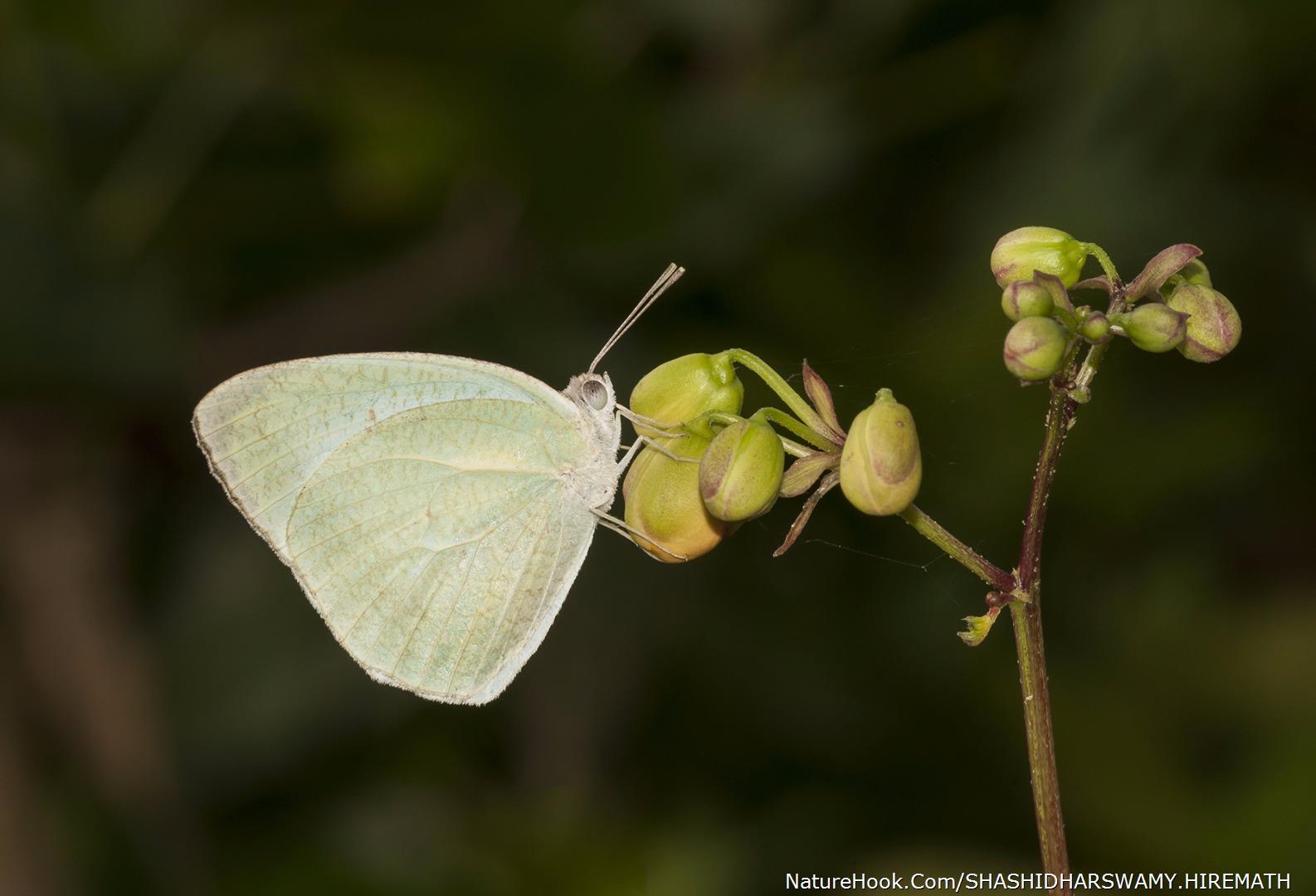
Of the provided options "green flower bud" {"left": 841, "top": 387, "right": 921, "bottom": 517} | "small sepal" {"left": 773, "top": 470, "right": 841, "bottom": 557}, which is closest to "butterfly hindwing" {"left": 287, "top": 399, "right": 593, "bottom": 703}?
"small sepal" {"left": 773, "top": 470, "right": 841, "bottom": 557}

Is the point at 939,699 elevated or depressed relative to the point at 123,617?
elevated

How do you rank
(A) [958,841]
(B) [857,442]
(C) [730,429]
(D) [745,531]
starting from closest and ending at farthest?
(B) [857,442], (C) [730,429], (A) [958,841], (D) [745,531]

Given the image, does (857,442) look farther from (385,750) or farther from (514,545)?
(385,750)

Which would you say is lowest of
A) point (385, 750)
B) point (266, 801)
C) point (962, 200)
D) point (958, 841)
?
point (266, 801)

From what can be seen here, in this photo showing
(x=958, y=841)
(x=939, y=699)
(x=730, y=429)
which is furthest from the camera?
(x=939, y=699)

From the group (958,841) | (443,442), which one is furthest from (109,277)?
(958,841)

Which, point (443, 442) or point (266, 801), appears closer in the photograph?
point (443, 442)
